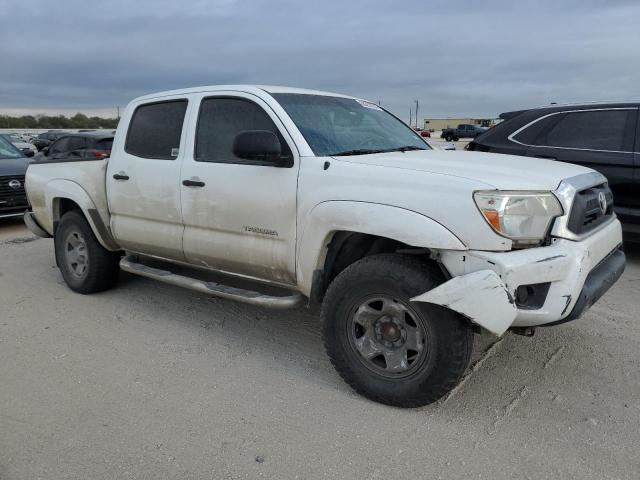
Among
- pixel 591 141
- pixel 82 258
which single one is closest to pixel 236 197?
pixel 82 258

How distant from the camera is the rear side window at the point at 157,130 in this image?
448 cm

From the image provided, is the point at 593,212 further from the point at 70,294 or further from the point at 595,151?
the point at 70,294

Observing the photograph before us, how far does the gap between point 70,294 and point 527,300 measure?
4.46 meters

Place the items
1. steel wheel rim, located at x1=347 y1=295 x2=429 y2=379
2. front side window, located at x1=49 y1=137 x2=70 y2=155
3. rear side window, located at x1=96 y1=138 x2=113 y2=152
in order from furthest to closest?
front side window, located at x1=49 y1=137 x2=70 y2=155
rear side window, located at x1=96 y1=138 x2=113 y2=152
steel wheel rim, located at x1=347 y1=295 x2=429 y2=379

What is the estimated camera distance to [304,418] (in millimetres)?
3148

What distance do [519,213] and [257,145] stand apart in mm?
1619

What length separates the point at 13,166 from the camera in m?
10.1

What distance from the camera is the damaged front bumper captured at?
2754 millimetres

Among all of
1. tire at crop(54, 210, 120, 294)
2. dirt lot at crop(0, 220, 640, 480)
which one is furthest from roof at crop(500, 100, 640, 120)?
tire at crop(54, 210, 120, 294)

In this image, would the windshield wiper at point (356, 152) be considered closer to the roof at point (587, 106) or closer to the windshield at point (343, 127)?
the windshield at point (343, 127)

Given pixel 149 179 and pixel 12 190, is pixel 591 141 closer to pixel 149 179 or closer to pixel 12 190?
pixel 149 179

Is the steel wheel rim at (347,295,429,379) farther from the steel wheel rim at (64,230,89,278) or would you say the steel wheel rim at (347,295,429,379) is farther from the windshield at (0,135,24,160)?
the windshield at (0,135,24,160)

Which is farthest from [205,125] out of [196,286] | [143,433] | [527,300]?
[527,300]

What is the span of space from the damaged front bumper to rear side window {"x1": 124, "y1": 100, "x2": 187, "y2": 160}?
2546 millimetres
